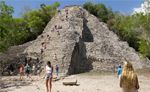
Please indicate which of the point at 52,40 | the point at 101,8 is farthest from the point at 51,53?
the point at 101,8

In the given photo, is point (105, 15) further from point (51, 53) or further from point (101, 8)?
point (51, 53)

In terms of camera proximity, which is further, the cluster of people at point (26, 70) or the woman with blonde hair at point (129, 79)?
the cluster of people at point (26, 70)

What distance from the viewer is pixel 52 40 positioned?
45.0 m

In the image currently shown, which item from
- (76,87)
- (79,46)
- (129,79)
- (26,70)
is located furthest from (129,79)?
(79,46)

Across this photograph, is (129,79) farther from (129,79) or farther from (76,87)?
(76,87)

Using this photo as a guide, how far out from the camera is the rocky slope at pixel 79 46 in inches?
1668

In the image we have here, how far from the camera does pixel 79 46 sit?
147 feet

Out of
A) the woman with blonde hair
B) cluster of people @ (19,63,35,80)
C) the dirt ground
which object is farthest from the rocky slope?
the woman with blonde hair

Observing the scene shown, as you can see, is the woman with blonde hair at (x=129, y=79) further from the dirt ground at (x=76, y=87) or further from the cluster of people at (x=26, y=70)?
the cluster of people at (x=26, y=70)

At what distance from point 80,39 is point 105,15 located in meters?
21.5

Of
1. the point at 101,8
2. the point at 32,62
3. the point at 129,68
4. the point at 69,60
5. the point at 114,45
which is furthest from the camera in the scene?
the point at 101,8

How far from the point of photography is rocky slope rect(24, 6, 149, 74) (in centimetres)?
4238

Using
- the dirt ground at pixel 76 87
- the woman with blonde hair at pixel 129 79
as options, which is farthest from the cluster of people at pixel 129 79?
the dirt ground at pixel 76 87

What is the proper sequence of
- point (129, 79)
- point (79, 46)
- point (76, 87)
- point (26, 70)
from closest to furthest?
point (129, 79) < point (76, 87) < point (26, 70) < point (79, 46)
